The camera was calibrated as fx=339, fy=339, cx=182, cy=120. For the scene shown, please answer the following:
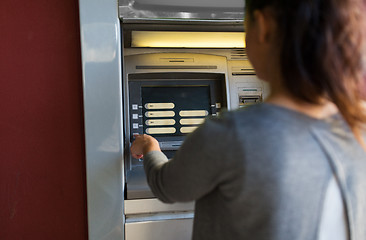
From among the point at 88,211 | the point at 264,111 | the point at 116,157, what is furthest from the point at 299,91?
the point at 88,211

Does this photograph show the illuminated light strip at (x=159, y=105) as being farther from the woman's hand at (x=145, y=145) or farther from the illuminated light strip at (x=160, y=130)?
the woman's hand at (x=145, y=145)

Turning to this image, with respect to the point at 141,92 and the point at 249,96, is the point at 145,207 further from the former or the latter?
the point at 249,96

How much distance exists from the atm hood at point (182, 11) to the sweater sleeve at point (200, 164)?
0.74 metres

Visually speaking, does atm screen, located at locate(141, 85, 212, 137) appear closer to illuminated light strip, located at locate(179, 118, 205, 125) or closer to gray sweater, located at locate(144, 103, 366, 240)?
illuminated light strip, located at locate(179, 118, 205, 125)

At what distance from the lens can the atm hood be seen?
1265mm

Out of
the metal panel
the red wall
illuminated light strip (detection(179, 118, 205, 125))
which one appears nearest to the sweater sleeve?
the metal panel

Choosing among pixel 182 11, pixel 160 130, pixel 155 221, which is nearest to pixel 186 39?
pixel 182 11

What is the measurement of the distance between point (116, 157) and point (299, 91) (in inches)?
31.1

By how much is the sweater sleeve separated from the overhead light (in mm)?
795

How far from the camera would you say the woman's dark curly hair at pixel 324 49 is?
59cm

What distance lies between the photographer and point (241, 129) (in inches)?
24.7

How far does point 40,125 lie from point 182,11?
2.28 ft

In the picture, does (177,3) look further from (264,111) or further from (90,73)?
(264,111)

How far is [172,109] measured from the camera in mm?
1531
